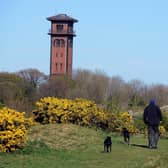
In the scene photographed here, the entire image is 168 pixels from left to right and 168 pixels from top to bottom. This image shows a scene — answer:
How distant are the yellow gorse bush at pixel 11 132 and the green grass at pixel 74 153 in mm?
251

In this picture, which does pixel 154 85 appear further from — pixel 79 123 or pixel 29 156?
pixel 29 156

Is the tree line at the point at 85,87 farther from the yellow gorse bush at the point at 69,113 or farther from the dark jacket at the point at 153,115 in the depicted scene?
the dark jacket at the point at 153,115

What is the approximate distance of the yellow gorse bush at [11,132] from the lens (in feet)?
52.4

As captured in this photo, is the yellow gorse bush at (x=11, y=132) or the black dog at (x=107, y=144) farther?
the black dog at (x=107, y=144)

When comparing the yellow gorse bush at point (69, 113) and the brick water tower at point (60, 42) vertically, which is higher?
the brick water tower at point (60, 42)

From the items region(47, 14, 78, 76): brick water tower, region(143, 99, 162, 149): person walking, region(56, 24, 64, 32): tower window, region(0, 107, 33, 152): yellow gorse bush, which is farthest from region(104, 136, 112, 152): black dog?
region(56, 24, 64, 32): tower window

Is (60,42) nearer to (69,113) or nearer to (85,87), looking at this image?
(85,87)

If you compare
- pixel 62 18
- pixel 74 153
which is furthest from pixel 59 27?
pixel 74 153

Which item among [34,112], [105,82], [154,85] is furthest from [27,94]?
[34,112]

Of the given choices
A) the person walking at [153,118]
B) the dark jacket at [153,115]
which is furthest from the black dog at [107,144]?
the dark jacket at [153,115]

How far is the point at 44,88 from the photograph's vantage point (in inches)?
2987

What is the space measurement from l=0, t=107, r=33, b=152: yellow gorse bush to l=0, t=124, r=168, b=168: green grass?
0.25 meters

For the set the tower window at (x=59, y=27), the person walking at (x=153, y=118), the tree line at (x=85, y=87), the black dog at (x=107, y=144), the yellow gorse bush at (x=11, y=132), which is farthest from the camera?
the tower window at (x=59, y=27)

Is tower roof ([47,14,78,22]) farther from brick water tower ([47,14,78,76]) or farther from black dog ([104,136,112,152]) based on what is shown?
black dog ([104,136,112,152])
